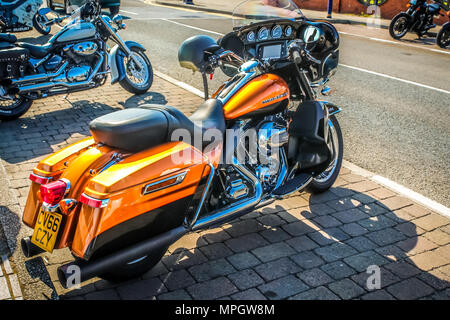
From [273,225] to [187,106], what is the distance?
3.57 m

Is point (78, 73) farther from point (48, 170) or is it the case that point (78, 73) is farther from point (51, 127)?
point (48, 170)

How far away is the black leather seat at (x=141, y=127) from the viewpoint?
3172 millimetres

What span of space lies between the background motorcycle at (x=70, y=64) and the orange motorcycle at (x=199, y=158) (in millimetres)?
3568

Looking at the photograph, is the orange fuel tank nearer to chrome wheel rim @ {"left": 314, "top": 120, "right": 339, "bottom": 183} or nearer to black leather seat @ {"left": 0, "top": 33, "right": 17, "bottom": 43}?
chrome wheel rim @ {"left": 314, "top": 120, "right": 339, "bottom": 183}

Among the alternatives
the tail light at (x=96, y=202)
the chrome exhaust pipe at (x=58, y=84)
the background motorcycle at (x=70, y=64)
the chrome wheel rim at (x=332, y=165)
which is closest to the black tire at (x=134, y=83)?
the background motorcycle at (x=70, y=64)

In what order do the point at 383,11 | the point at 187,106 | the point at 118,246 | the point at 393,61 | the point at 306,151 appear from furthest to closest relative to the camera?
the point at 383,11 → the point at 393,61 → the point at 187,106 → the point at 306,151 → the point at 118,246

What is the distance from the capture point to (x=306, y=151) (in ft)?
13.6

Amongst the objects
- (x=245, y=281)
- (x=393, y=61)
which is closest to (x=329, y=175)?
(x=245, y=281)

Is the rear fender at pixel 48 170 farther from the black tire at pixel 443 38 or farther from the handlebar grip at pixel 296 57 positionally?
the black tire at pixel 443 38

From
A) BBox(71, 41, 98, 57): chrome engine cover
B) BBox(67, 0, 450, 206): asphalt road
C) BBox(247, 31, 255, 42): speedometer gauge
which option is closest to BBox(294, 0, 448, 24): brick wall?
BBox(67, 0, 450, 206): asphalt road

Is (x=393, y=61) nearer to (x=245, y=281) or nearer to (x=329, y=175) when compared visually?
(x=329, y=175)
